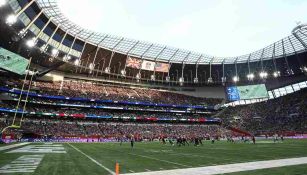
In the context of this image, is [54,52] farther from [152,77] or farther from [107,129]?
[152,77]

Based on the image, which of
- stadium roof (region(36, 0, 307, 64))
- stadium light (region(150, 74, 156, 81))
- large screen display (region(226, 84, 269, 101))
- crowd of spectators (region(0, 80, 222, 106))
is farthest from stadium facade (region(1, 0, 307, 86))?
large screen display (region(226, 84, 269, 101))

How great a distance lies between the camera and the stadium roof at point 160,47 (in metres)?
60.8

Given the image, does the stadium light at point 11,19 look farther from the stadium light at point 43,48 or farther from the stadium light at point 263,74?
the stadium light at point 263,74

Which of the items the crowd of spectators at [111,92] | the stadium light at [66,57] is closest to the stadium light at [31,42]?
the stadium light at [66,57]

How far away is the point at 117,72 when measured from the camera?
85.1 metres

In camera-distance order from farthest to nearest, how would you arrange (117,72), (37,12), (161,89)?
(161,89), (117,72), (37,12)

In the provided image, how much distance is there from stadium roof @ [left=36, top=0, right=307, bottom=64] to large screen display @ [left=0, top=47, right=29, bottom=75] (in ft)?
38.2

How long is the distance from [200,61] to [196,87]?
15.6 meters

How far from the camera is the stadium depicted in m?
56.7

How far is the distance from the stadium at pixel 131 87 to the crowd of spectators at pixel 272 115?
0.35 meters

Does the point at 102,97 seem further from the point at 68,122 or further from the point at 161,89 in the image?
the point at 161,89

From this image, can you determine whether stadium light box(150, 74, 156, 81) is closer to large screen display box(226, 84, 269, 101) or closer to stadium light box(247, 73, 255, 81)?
large screen display box(226, 84, 269, 101)

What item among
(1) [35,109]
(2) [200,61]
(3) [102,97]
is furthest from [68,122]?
(2) [200,61]

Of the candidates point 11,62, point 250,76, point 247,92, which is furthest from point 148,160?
point 250,76
